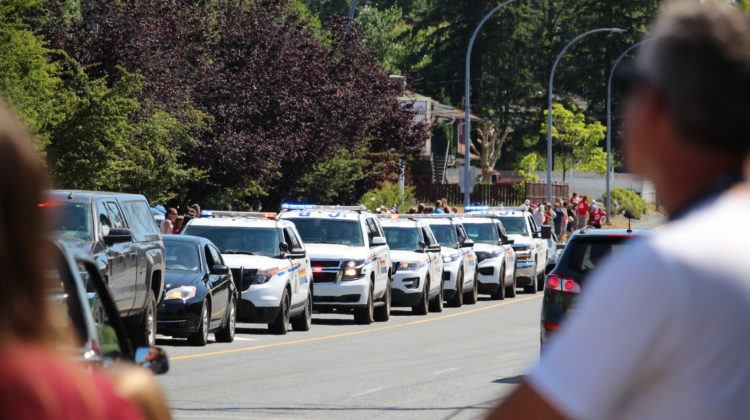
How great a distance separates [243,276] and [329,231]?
427 cm

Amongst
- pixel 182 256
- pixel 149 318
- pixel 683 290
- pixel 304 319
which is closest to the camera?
pixel 683 290

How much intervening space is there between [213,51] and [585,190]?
189 feet

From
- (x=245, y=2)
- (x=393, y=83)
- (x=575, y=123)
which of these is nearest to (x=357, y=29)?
(x=393, y=83)

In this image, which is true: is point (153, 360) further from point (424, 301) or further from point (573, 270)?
point (424, 301)

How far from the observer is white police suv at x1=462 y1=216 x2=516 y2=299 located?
31672 millimetres

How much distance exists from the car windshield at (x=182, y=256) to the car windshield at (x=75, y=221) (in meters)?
3.02

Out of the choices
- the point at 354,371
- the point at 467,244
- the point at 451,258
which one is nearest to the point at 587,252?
the point at 354,371

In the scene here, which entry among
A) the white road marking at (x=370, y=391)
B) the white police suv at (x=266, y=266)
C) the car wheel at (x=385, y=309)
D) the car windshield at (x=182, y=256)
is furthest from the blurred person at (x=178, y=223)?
the white road marking at (x=370, y=391)

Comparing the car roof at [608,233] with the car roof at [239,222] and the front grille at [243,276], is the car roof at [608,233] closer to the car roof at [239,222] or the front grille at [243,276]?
the front grille at [243,276]

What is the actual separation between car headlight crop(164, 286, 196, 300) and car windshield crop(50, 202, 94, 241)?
246 cm

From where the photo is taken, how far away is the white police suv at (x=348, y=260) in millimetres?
23172

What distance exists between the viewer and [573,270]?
1380cm

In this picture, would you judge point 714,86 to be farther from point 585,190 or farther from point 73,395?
point 585,190

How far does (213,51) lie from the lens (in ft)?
125
